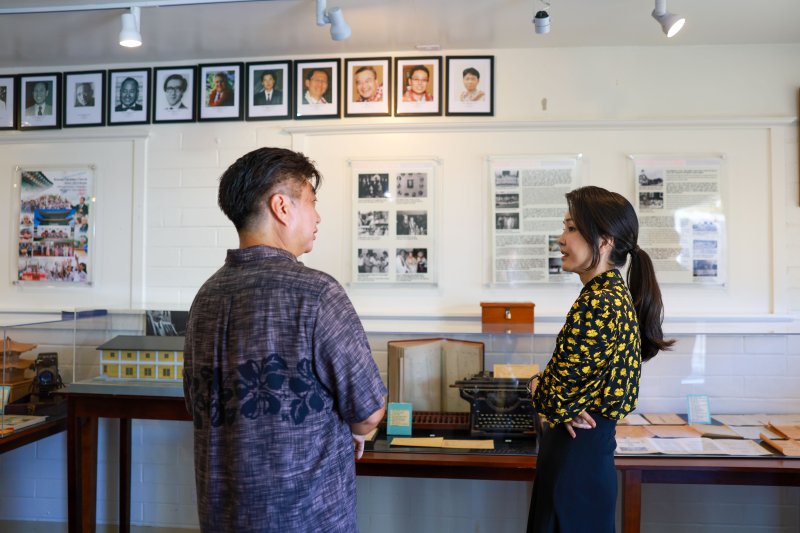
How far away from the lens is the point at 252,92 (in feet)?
11.0

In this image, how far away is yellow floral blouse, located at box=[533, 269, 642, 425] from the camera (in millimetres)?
1648

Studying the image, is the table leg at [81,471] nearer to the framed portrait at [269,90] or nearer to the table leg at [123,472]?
the table leg at [123,472]

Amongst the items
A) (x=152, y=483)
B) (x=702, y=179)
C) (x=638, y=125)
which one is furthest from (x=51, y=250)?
(x=702, y=179)

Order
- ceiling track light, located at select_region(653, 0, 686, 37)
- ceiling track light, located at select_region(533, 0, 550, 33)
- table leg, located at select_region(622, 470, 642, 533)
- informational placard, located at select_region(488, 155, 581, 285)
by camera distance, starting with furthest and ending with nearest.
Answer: informational placard, located at select_region(488, 155, 581, 285) < ceiling track light, located at select_region(533, 0, 550, 33) < ceiling track light, located at select_region(653, 0, 686, 37) < table leg, located at select_region(622, 470, 642, 533)

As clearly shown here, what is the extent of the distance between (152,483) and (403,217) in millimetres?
2129

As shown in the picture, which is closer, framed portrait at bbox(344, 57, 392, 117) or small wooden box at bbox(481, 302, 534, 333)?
small wooden box at bbox(481, 302, 534, 333)

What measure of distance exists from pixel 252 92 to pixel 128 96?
77 cm

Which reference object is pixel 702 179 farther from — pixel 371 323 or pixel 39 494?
pixel 39 494

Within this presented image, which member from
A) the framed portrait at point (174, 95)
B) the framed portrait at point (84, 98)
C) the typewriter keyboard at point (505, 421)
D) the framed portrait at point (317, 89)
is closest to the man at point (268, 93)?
the framed portrait at point (317, 89)

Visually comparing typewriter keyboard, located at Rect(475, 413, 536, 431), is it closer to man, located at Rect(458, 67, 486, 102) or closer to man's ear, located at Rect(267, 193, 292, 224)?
man's ear, located at Rect(267, 193, 292, 224)

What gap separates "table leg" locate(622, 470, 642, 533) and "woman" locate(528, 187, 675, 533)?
56 centimetres

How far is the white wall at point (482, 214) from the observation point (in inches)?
120

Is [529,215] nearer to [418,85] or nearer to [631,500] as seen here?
[418,85]

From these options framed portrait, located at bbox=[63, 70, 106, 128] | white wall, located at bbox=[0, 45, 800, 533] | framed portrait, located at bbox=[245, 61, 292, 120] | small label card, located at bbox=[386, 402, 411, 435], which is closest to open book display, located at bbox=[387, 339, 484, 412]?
A: small label card, located at bbox=[386, 402, 411, 435]
